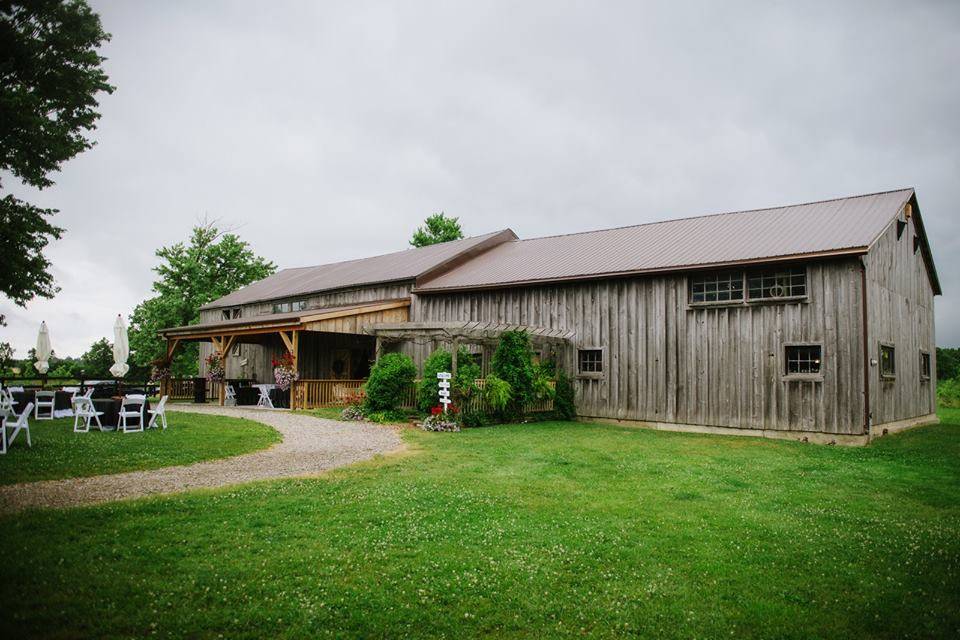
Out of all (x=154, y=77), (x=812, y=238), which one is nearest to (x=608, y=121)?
(x=812, y=238)

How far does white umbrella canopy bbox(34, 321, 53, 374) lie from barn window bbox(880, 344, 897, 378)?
24522mm

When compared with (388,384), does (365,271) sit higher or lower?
higher

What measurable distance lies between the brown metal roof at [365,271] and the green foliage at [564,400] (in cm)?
756

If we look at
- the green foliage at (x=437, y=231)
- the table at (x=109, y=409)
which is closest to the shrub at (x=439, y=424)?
the table at (x=109, y=409)

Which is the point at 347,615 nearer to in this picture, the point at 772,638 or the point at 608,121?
the point at 772,638

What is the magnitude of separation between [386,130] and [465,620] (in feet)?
111

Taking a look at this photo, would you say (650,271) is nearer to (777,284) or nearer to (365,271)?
(777,284)

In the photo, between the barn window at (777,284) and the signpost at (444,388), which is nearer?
the barn window at (777,284)

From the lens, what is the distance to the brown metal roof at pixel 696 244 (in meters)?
14.7

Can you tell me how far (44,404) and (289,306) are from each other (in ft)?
48.5

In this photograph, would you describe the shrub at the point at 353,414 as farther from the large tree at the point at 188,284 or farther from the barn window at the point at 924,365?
the large tree at the point at 188,284

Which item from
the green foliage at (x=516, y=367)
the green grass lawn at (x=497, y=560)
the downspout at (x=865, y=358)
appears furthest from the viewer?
the green foliage at (x=516, y=367)

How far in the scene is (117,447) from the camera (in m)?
10.4

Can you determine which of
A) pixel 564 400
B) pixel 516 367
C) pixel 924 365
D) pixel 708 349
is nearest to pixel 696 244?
pixel 708 349
